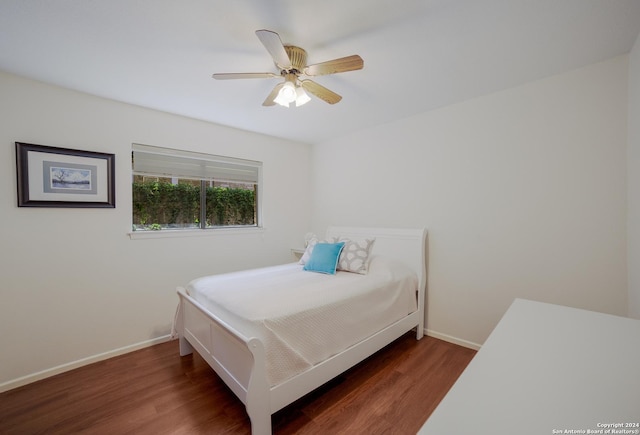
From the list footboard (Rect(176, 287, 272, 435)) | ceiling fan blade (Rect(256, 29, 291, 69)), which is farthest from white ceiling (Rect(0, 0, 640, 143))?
footboard (Rect(176, 287, 272, 435))

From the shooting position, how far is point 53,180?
7.39 ft

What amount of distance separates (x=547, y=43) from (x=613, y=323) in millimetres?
1751

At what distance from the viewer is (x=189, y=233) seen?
3.03 m

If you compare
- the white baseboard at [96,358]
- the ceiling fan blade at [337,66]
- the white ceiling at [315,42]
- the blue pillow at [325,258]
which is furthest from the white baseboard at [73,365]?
the ceiling fan blade at [337,66]

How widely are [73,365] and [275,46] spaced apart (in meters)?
3.11

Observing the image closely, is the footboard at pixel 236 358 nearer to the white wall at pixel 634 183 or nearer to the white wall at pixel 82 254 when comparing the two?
the white wall at pixel 82 254

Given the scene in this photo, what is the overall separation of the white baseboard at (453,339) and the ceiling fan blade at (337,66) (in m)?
2.71

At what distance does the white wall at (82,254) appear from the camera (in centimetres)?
209

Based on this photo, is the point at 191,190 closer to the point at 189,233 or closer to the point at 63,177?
the point at 189,233

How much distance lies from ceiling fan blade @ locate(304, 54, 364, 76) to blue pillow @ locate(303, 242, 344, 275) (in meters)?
1.69

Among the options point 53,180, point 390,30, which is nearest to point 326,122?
point 390,30

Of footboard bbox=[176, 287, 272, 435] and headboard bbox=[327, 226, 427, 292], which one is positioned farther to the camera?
headboard bbox=[327, 226, 427, 292]

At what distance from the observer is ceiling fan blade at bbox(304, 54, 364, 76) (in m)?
1.52

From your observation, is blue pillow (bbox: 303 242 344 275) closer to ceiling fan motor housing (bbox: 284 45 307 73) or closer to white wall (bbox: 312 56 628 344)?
white wall (bbox: 312 56 628 344)
